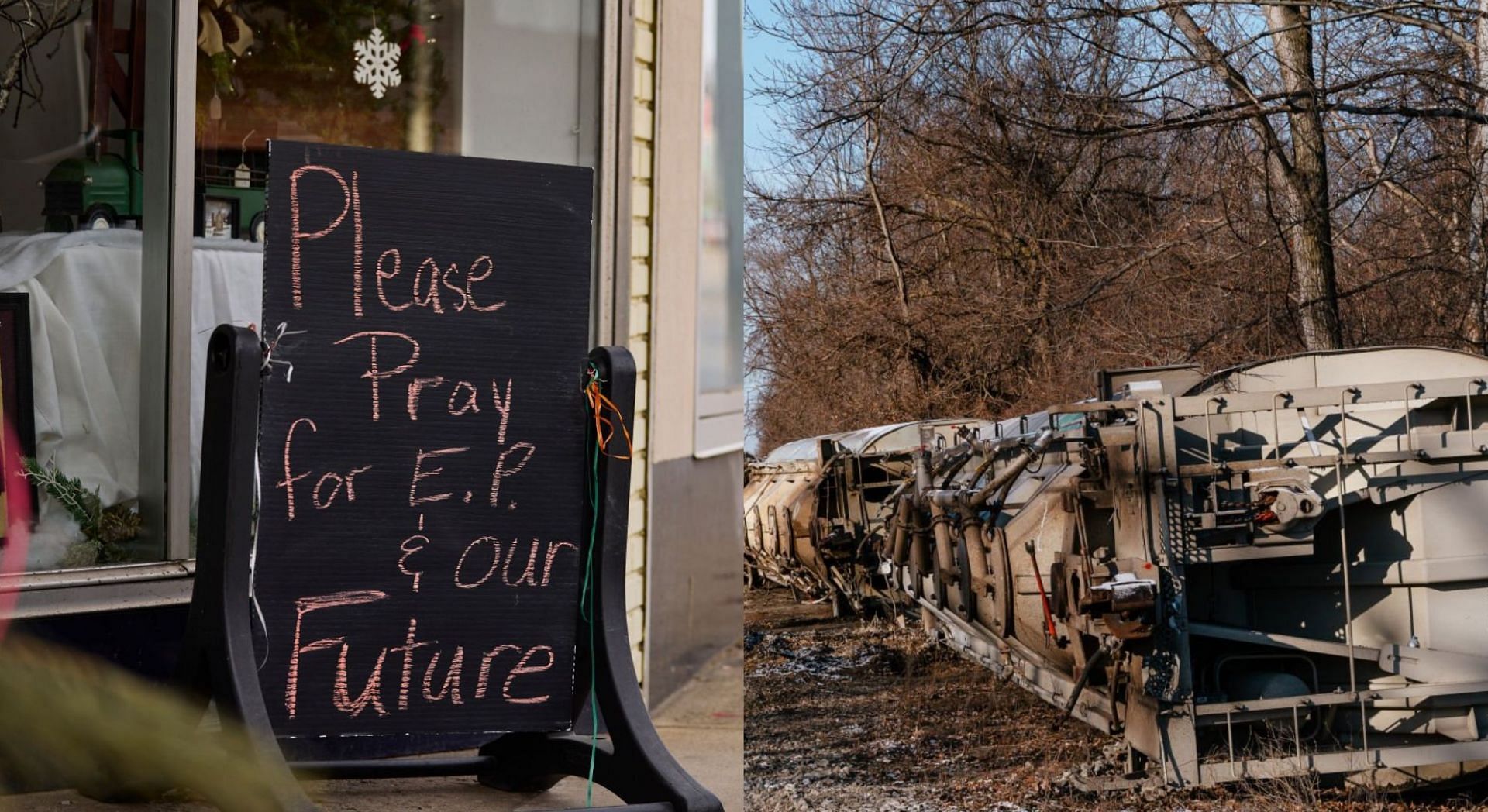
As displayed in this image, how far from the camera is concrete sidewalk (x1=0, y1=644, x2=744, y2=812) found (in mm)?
3375

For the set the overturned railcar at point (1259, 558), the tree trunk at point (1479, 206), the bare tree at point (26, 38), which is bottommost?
the overturned railcar at point (1259, 558)

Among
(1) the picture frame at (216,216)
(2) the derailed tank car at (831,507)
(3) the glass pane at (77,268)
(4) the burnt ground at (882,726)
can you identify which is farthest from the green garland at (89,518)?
(4) the burnt ground at (882,726)

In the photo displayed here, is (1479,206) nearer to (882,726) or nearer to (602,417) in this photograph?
(882,726)

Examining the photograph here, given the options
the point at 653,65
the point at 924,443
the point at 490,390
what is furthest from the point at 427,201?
the point at 653,65

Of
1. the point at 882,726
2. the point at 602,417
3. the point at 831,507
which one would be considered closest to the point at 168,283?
the point at 602,417

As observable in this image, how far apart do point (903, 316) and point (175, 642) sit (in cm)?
209

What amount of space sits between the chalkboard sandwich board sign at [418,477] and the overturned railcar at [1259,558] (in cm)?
143

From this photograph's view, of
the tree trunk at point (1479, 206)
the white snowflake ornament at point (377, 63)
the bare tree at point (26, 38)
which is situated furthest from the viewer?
the white snowflake ornament at point (377, 63)

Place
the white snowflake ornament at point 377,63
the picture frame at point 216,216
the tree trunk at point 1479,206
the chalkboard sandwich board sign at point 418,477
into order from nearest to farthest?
the chalkboard sandwich board sign at point 418,477 < the tree trunk at point 1479,206 < the picture frame at point 216,216 < the white snowflake ornament at point 377,63

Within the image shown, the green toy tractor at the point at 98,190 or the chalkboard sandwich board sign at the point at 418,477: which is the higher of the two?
the green toy tractor at the point at 98,190

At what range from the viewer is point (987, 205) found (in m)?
4.03

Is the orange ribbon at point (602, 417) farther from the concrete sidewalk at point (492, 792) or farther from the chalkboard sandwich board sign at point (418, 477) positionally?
the concrete sidewalk at point (492, 792)

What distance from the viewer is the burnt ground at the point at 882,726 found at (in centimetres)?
407

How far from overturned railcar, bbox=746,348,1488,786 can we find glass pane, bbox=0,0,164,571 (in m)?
2.07
